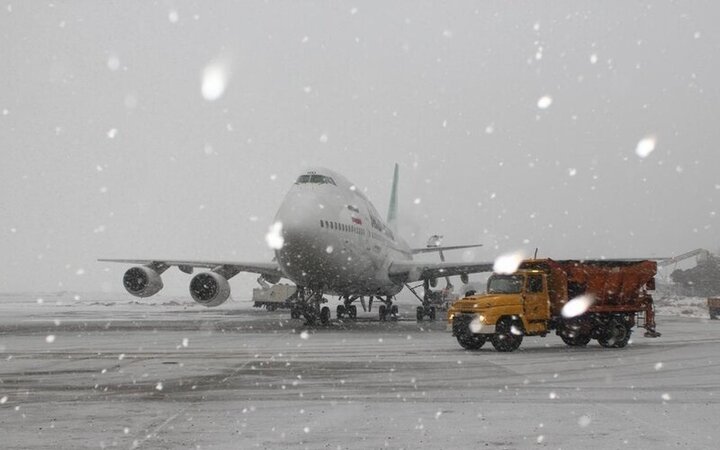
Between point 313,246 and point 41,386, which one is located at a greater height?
point 313,246

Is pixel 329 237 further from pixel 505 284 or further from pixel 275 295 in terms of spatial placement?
pixel 275 295

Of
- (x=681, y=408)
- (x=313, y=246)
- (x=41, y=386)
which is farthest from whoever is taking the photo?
(x=313, y=246)

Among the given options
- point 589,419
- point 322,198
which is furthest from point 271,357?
point 322,198

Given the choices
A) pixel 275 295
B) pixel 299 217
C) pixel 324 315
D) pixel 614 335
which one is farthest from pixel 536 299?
pixel 275 295

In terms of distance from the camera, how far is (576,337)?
67.2 feet

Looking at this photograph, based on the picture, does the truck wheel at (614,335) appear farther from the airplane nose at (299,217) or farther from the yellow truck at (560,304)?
the airplane nose at (299,217)

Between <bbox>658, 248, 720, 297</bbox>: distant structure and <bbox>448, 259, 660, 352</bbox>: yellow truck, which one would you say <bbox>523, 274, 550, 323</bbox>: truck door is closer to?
<bbox>448, 259, 660, 352</bbox>: yellow truck

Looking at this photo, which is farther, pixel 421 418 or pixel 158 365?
pixel 158 365

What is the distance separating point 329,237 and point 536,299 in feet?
30.8

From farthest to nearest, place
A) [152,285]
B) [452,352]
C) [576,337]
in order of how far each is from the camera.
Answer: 1. [152,285]
2. [576,337]
3. [452,352]

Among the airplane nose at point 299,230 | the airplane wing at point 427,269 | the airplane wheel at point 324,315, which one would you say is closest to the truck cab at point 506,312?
the airplane nose at point 299,230

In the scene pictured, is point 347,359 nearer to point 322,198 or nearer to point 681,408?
point 681,408

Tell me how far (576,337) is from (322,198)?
11197mm

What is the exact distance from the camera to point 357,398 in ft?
32.1
